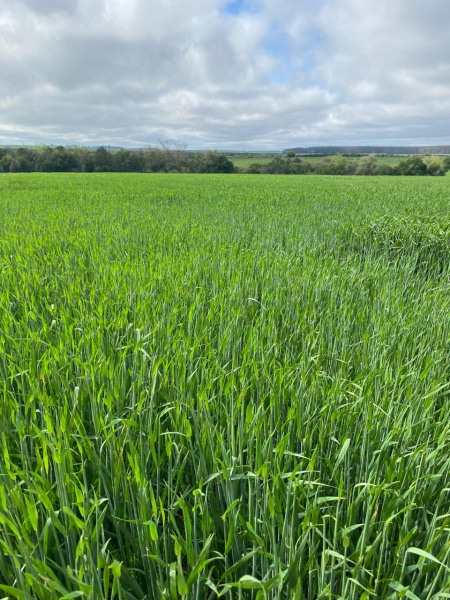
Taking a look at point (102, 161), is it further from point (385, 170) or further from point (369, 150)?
point (369, 150)

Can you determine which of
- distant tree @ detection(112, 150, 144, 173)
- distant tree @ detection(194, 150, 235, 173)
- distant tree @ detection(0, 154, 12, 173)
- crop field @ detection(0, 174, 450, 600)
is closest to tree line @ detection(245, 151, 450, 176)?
distant tree @ detection(194, 150, 235, 173)

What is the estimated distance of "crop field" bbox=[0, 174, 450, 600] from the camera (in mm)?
867

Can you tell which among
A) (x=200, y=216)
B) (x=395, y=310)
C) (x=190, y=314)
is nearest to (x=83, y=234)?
(x=200, y=216)

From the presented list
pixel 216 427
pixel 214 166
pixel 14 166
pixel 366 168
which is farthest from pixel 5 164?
pixel 216 427

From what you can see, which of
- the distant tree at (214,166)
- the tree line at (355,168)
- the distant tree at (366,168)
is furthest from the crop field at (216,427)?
the distant tree at (366,168)

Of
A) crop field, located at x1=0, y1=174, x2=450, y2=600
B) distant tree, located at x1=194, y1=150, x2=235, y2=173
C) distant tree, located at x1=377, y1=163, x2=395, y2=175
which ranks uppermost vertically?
distant tree, located at x1=194, y1=150, x2=235, y2=173

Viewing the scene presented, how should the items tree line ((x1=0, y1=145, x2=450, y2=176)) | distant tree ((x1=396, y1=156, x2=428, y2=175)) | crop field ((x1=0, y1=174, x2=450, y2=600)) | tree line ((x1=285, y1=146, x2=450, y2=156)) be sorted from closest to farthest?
crop field ((x1=0, y1=174, x2=450, y2=600))
tree line ((x1=0, y1=145, x2=450, y2=176))
distant tree ((x1=396, y1=156, x2=428, y2=175))
tree line ((x1=285, y1=146, x2=450, y2=156))

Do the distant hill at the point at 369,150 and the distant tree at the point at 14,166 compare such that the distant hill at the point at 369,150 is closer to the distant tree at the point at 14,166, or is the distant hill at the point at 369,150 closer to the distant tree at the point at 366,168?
the distant tree at the point at 366,168

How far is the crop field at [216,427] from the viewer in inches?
34.1

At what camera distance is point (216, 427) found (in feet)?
3.92

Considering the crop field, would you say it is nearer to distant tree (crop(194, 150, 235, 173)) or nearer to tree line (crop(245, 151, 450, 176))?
distant tree (crop(194, 150, 235, 173))

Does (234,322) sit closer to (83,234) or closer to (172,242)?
(172,242)

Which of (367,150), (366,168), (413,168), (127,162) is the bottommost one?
(413,168)

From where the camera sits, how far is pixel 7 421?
53.8 inches
